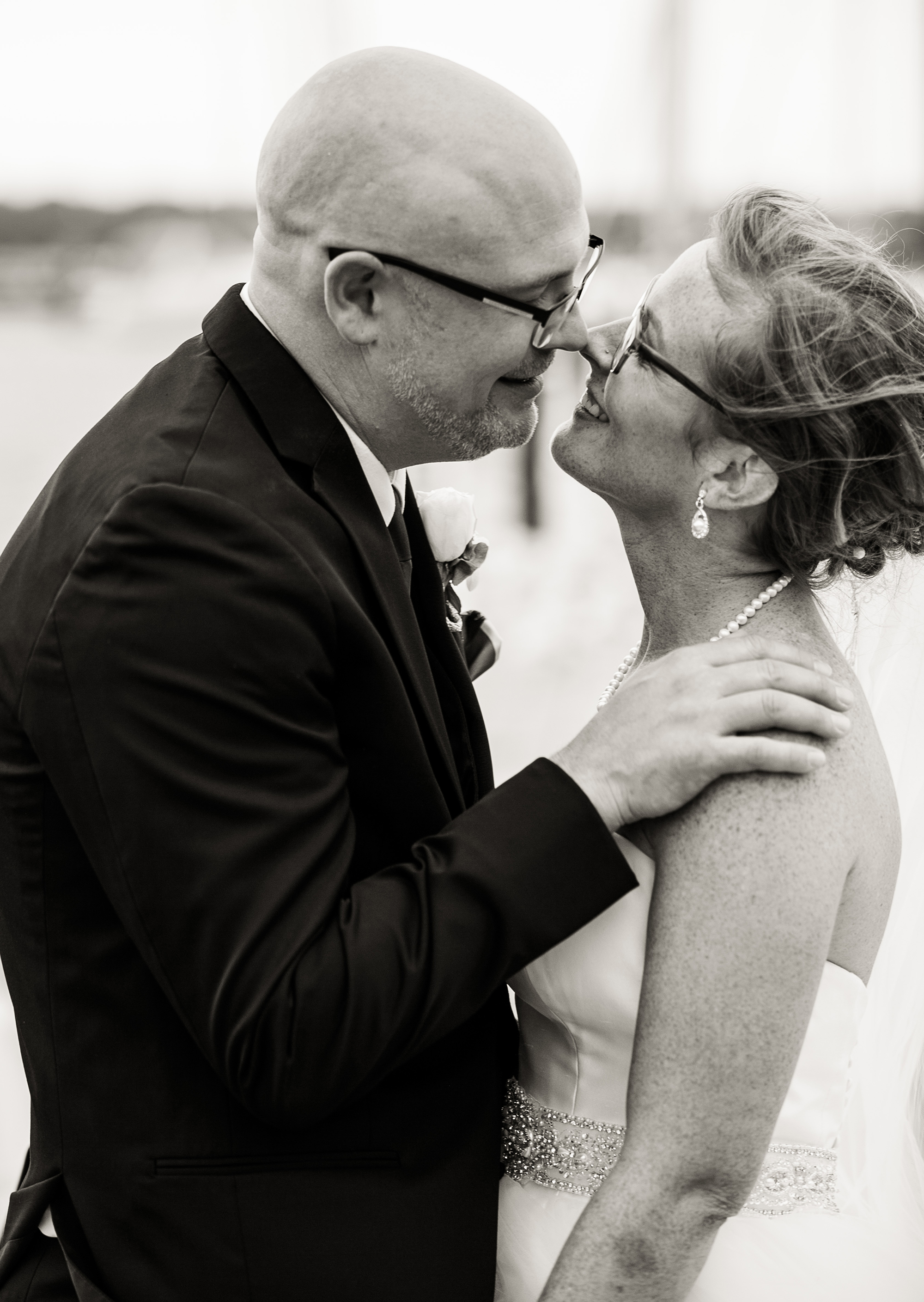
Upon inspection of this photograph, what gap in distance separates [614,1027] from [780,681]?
550 millimetres

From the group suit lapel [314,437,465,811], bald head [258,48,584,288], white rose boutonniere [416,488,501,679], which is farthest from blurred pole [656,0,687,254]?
suit lapel [314,437,465,811]

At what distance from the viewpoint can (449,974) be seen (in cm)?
129

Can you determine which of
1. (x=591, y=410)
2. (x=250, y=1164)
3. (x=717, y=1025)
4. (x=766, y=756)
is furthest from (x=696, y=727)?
(x=250, y=1164)

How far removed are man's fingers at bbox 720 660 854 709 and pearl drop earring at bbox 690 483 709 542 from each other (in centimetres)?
29

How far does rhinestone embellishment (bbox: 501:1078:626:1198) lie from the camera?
170 centimetres

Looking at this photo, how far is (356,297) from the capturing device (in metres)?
1.53

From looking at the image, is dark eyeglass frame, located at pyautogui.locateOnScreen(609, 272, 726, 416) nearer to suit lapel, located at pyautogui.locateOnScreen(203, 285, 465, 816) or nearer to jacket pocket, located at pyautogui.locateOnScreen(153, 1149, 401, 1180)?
suit lapel, located at pyautogui.locateOnScreen(203, 285, 465, 816)

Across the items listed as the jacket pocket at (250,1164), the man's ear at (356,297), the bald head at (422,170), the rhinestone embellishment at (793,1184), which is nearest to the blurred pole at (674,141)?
the bald head at (422,170)

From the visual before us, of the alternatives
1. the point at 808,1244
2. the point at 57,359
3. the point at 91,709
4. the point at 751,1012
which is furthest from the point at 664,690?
the point at 57,359

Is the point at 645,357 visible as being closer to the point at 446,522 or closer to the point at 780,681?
the point at 446,522

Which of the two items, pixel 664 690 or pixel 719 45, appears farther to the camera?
pixel 719 45

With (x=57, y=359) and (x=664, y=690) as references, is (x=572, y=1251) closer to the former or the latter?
(x=664, y=690)

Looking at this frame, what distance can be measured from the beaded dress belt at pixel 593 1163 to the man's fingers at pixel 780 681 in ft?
2.22

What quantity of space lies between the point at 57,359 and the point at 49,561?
90.9 inches
